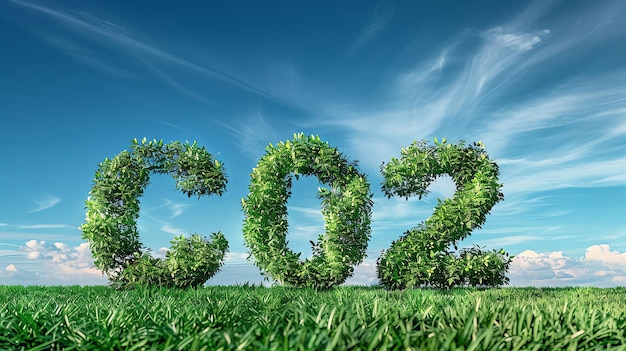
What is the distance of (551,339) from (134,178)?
11090mm

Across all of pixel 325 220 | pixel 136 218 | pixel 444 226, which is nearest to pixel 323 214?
pixel 325 220

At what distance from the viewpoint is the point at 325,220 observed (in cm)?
1212

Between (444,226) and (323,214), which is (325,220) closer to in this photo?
(323,214)

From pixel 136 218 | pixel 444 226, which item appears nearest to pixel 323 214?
pixel 444 226

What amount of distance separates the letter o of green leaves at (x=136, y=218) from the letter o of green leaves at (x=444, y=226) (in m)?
3.96

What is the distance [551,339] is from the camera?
3234mm

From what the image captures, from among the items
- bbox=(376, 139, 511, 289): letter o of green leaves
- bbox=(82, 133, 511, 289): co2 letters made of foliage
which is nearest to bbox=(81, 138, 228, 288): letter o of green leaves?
bbox=(82, 133, 511, 289): co2 letters made of foliage

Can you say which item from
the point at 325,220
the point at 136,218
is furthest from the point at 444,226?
the point at 136,218

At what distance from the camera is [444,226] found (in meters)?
12.4

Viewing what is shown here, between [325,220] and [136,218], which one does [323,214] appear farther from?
[136,218]

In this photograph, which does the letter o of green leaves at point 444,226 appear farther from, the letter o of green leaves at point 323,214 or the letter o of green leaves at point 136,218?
the letter o of green leaves at point 136,218

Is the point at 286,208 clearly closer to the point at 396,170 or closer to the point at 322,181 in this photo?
the point at 322,181

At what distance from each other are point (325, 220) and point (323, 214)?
0.47 feet

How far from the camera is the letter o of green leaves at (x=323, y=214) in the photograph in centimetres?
1206
